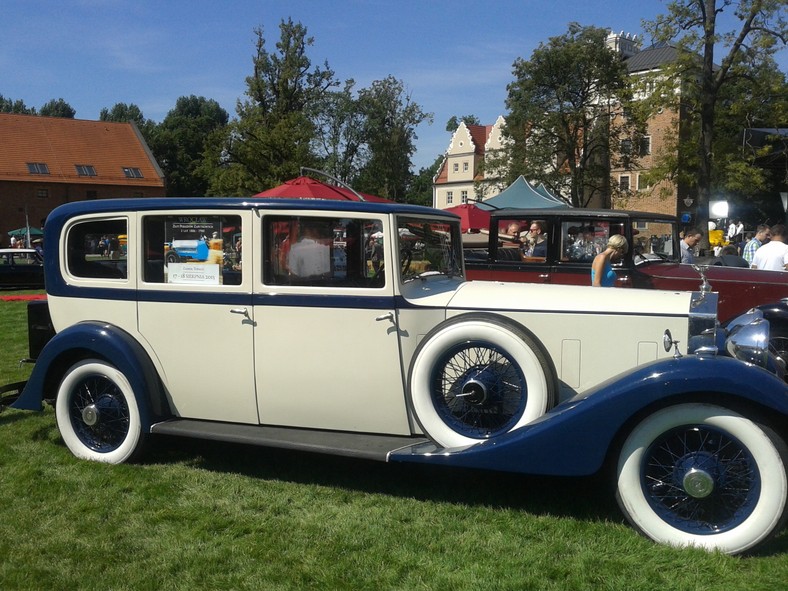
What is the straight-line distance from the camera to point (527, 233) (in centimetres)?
845

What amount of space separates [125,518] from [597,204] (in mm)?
41043

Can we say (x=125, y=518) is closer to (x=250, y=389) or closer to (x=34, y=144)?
(x=250, y=389)

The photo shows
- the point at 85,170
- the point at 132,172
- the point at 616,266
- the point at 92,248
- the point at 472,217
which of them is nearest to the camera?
the point at 92,248

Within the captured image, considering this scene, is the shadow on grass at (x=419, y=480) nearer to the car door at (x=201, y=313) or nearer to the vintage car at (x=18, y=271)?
the car door at (x=201, y=313)

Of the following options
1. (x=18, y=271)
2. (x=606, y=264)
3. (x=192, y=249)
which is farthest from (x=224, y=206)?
(x=18, y=271)

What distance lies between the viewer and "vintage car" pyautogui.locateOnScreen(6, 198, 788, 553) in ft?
10.6

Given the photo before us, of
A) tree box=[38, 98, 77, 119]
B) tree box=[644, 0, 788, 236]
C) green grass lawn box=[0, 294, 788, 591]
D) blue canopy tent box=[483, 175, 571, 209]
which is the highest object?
tree box=[38, 98, 77, 119]

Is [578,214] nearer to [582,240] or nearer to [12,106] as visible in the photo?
[582,240]

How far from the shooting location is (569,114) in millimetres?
37281

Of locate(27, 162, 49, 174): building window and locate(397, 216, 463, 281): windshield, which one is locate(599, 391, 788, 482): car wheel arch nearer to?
locate(397, 216, 463, 281): windshield

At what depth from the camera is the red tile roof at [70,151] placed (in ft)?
173

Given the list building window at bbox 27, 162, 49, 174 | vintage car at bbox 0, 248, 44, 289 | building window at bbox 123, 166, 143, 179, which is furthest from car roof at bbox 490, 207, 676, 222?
building window at bbox 27, 162, 49, 174

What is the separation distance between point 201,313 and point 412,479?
1.70m

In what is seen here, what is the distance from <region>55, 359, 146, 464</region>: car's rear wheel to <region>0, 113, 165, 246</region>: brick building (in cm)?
5199
